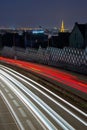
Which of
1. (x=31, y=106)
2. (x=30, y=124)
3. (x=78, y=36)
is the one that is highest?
(x=78, y=36)

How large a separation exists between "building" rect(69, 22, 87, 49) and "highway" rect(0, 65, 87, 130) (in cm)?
6568

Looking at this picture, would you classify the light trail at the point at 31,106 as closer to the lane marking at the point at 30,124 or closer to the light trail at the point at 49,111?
the light trail at the point at 49,111

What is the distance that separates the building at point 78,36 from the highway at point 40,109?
215 feet

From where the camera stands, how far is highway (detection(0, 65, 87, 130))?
18641mm

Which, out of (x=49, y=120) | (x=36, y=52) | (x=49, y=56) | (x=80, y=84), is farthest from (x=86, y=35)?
(x=49, y=120)

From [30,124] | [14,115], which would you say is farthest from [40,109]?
[30,124]

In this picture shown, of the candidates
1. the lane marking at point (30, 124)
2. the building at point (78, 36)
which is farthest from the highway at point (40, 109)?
the building at point (78, 36)

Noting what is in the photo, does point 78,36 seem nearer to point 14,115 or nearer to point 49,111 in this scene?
point 49,111

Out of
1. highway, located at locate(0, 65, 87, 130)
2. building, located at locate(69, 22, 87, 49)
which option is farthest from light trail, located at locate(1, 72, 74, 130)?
building, located at locate(69, 22, 87, 49)

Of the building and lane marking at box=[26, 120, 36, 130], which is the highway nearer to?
lane marking at box=[26, 120, 36, 130]

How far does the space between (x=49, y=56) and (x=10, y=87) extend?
28.8m

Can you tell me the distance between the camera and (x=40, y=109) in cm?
2275

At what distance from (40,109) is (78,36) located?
79.8 m

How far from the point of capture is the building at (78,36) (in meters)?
98.8
